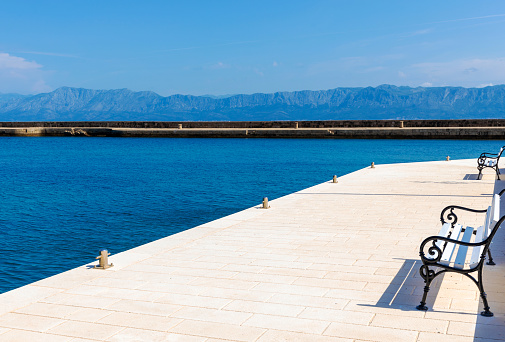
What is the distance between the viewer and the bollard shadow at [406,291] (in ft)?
17.0

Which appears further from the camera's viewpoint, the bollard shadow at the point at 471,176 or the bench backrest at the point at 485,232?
the bollard shadow at the point at 471,176

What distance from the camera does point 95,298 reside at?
5484mm

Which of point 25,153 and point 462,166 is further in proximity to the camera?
point 25,153

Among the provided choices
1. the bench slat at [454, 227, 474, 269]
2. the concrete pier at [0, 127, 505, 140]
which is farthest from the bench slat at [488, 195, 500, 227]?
the concrete pier at [0, 127, 505, 140]

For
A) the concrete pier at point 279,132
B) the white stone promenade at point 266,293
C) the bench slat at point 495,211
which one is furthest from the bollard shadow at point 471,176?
the concrete pier at point 279,132

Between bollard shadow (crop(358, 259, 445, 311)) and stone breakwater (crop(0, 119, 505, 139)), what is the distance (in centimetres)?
5157

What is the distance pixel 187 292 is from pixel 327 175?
22.8 metres

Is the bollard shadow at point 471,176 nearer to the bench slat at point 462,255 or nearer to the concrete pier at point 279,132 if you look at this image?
the bench slat at point 462,255

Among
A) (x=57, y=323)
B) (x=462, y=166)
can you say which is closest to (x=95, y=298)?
(x=57, y=323)

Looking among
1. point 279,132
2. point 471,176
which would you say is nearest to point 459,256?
point 471,176

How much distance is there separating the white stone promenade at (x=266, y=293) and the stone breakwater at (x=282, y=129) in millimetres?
49006

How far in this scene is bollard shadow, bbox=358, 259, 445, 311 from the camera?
5.19 metres

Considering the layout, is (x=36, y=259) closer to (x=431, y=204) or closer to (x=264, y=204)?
(x=264, y=204)

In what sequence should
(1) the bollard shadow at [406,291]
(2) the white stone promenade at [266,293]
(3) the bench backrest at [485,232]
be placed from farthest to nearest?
(1) the bollard shadow at [406,291] → (3) the bench backrest at [485,232] → (2) the white stone promenade at [266,293]
